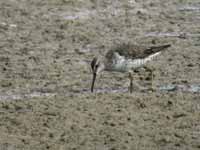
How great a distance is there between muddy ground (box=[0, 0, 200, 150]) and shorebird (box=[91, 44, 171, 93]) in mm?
261

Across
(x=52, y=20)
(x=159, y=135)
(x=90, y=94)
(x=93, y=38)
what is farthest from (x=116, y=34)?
(x=159, y=135)

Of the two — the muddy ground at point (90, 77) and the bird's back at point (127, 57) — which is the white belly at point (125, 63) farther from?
the muddy ground at point (90, 77)

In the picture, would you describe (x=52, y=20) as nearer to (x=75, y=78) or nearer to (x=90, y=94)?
(x=75, y=78)

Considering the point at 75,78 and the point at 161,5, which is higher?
the point at 161,5

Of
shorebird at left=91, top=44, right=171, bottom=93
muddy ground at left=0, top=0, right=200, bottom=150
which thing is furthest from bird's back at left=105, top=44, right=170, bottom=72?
muddy ground at left=0, top=0, right=200, bottom=150

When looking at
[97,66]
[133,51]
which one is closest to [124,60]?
[133,51]

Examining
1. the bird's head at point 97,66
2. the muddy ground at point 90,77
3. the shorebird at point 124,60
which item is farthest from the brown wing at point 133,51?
the muddy ground at point 90,77

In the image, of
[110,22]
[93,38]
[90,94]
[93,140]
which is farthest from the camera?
[110,22]

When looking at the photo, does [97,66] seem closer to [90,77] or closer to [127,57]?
[127,57]

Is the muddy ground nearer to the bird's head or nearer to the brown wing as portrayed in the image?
the bird's head

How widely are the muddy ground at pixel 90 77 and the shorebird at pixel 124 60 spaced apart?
26cm

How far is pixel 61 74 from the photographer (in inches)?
485

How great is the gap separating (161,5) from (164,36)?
224 centimetres

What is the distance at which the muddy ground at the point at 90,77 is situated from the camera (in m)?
9.55
